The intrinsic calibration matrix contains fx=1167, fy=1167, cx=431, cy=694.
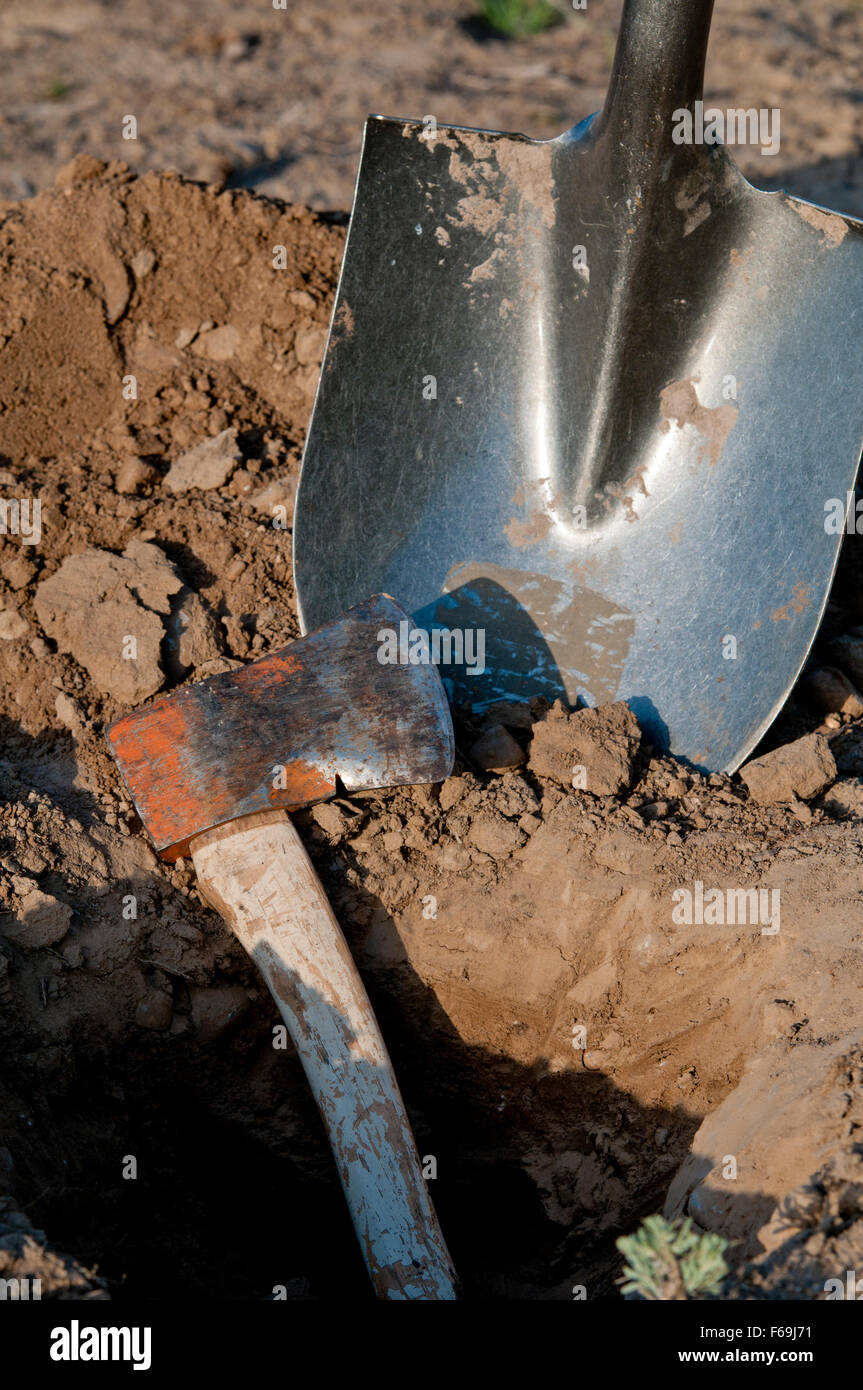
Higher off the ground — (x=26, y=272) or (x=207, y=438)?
(x=26, y=272)

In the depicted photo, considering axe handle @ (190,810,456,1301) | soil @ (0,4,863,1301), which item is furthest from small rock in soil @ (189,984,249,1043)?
axe handle @ (190,810,456,1301)

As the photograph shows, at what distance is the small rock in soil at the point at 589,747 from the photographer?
2631 mm

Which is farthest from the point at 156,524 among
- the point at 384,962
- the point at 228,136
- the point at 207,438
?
the point at 228,136

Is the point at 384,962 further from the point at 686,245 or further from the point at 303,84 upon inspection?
the point at 303,84

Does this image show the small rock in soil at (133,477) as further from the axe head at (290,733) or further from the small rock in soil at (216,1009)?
the small rock in soil at (216,1009)

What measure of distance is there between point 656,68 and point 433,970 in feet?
6.72

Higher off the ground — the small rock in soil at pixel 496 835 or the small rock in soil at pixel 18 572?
the small rock in soil at pixel 18 572

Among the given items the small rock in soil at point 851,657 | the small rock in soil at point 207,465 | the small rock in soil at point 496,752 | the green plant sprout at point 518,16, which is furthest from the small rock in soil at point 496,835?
the green plant sprout at point 518,16

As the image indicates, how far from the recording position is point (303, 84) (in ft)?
17.2

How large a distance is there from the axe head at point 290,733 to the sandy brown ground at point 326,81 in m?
2.52

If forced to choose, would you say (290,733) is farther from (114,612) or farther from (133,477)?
(133,477)

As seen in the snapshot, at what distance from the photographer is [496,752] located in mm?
2707

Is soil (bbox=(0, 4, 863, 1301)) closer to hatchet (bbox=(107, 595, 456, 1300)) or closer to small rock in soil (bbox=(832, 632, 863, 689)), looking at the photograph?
small rock in soil (bbox=(832, 632, 863, 689))

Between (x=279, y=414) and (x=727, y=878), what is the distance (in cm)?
190
